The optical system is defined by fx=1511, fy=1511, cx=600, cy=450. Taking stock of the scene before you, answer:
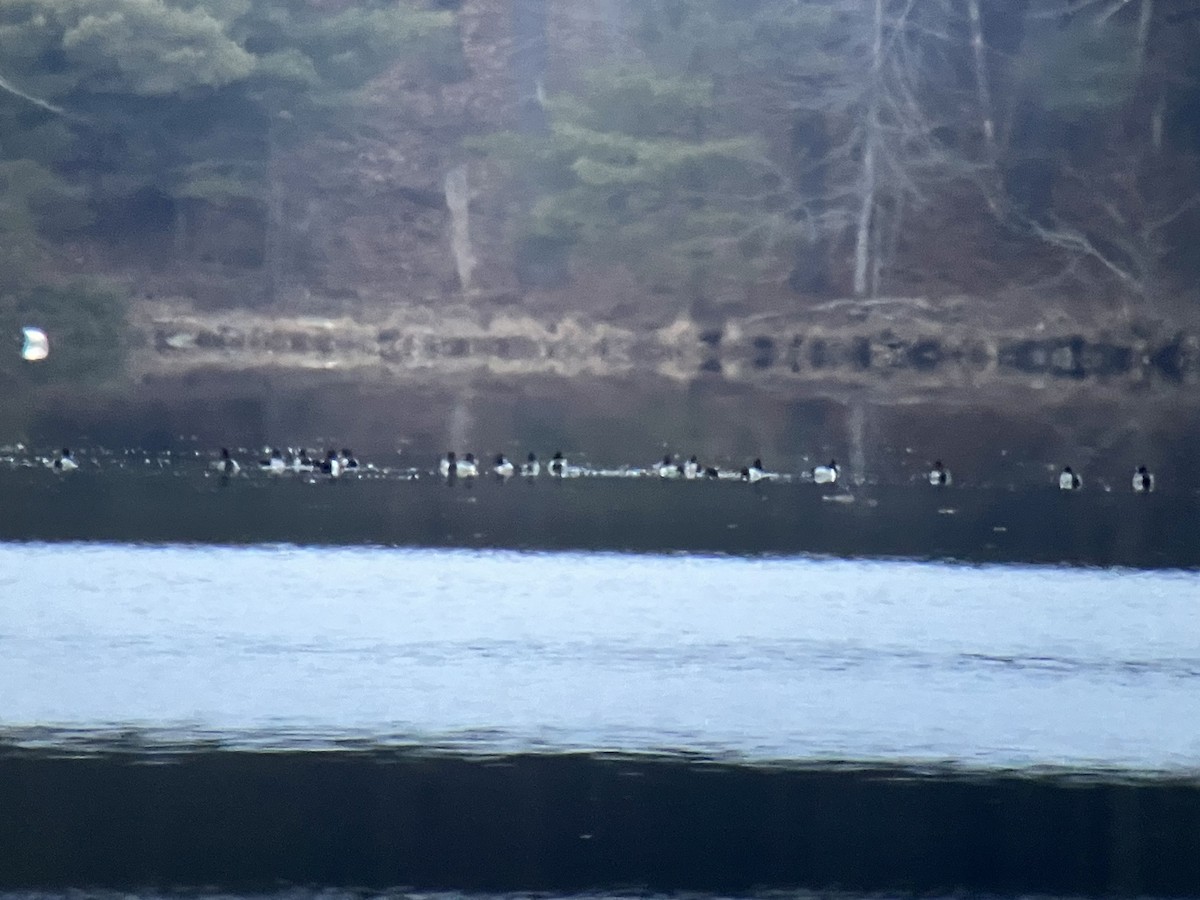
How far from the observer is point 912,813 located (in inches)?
92.0

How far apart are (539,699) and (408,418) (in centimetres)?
183

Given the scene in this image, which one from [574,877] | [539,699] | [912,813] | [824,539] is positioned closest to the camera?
[574,877]

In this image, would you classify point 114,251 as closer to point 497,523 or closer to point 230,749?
point 497,523

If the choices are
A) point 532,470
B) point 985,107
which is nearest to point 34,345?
point 532,470

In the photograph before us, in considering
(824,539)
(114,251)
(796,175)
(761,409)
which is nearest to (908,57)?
(796,175)

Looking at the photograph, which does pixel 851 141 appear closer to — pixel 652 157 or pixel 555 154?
pixel 652 157

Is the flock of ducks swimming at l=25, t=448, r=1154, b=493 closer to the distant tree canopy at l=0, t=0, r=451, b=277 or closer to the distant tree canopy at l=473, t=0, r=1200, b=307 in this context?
the distant tree canopy at l=473, t=0, r=1200, b=307

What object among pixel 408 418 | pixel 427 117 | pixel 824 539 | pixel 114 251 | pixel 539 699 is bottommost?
pixel 539 699

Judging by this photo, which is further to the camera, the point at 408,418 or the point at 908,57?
the point at 908,57

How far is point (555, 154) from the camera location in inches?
192

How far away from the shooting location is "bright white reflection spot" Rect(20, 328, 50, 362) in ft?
14.6

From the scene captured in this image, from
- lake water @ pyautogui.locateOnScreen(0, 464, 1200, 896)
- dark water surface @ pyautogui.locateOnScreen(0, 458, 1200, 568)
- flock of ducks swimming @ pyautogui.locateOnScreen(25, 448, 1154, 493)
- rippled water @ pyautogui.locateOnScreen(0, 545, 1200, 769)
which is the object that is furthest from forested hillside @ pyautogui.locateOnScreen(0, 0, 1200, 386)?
rippled water @ pyautogui.locateOnScreen(0, 545, 1200, 769)

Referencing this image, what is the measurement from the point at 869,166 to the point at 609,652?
2.49 meters

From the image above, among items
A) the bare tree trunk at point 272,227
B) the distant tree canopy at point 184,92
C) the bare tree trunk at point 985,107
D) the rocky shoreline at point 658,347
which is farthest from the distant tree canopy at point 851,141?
the bare tree trunk at point 272,227
